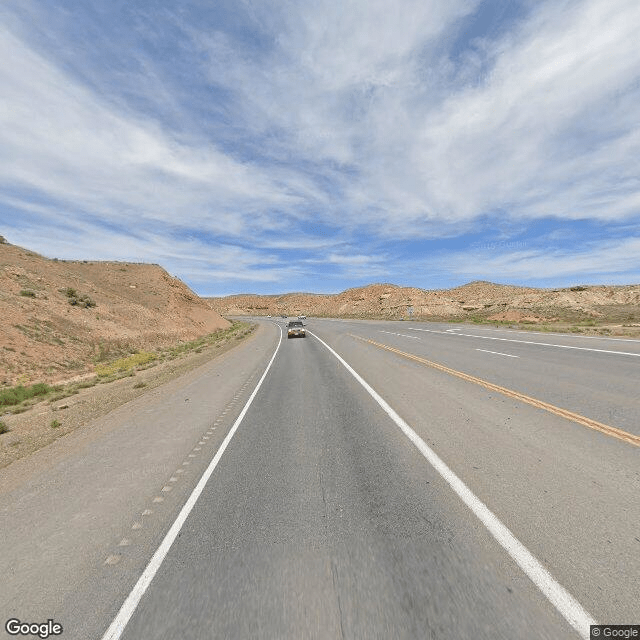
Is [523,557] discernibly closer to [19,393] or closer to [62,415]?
[62,415]

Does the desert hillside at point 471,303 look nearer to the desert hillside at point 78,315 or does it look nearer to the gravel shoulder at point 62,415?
the gravel shoulder at point 62,415

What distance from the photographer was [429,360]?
15.2 meters

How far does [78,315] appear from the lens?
1168 inches

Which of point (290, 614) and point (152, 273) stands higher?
point (152, 273)

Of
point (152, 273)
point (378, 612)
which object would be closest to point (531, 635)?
point (378, 612)

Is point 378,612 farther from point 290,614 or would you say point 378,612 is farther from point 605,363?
Result: point 605,363

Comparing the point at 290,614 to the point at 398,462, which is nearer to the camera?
the point at 290,614

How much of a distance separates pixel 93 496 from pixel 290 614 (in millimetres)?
3591

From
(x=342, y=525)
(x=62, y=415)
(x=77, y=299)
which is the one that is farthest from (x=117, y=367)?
(x=342, y=525)

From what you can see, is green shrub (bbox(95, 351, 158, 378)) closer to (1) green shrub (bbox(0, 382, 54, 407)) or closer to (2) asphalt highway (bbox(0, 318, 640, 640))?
(1) green shrub (bbox(0, 382, 54, 407))

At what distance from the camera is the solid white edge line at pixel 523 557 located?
98.7 inches

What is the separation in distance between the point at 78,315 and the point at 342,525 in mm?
32868

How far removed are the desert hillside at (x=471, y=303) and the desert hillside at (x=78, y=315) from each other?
39470mm

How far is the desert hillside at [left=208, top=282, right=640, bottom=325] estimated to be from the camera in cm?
5038
